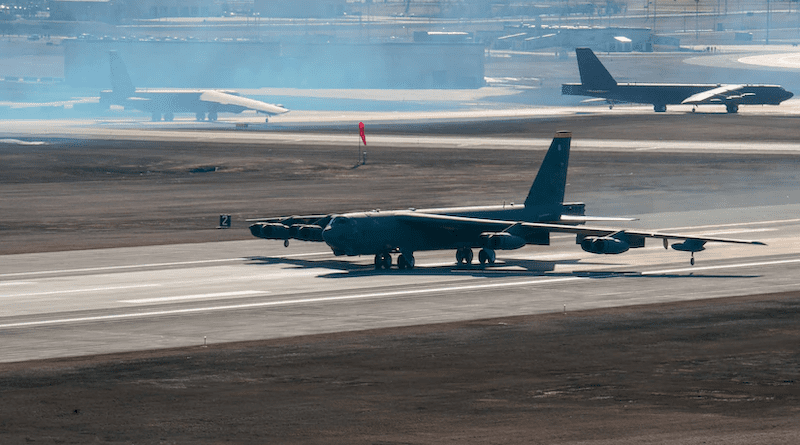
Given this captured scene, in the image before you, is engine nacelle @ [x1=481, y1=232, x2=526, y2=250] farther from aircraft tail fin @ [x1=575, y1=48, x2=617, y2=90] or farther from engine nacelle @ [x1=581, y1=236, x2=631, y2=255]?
aircraft tail fin @ [x1=575, y1=48, x2=617, y2=90]

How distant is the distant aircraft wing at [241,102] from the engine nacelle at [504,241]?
138 metres

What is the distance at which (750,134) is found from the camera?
131250 mm

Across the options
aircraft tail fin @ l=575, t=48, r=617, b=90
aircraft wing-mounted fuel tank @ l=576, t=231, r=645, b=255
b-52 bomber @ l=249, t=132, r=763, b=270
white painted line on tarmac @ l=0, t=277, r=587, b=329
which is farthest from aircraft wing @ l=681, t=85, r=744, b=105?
aircraft wing-mounted fuel tank @ l=576, t=231, r=645, b=255

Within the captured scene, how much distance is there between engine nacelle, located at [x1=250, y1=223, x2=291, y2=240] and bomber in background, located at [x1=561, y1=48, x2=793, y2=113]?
390 feet

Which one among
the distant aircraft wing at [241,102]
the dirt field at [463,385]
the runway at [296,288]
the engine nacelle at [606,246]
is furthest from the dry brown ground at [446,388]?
the distant aircraft wing at [241,102]

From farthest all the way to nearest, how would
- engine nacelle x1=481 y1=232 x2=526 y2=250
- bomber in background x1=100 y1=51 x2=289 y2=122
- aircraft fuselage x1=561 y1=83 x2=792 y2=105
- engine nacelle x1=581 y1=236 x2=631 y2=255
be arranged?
bomber in background x1=100 y1=51 x2=289 y2=122, aircraft fuselage x1=561 y1=83 x2=792 y2=105, engine nacelle x1=481 y1=232 x2=526 y2=250, engine nacelle x1=581 y1=236 x2=631 y2=255

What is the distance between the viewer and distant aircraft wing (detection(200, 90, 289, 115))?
185 m

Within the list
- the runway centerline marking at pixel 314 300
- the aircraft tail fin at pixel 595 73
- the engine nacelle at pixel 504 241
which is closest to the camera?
the runway centerline marking at pixel 314 300

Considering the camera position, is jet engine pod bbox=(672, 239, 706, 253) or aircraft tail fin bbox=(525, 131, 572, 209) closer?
jet engine pod bbox=(672, 239, 706, 253)

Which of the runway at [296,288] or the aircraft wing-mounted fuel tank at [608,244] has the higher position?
the aircraft wing-mounted fuel tank at [608,244]

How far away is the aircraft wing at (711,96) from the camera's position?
6407 inches

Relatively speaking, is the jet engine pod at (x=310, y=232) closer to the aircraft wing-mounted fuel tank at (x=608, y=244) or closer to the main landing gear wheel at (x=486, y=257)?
the main landing gear wheel at (x=486, y=257)

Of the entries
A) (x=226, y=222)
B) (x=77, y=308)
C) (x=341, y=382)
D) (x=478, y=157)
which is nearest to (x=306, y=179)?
(x=478, y=157)

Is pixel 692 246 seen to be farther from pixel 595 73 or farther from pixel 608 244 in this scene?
pixel 595 73
